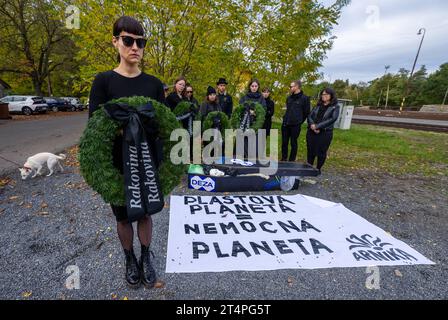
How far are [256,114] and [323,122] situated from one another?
1.59 m

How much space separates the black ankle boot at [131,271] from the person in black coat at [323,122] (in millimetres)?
3979

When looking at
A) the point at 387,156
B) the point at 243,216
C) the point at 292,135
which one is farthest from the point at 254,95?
the point at 387,156

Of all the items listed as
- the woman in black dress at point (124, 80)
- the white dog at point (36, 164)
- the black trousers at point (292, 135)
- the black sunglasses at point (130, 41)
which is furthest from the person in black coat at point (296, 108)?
the white dog at point (36, 164)

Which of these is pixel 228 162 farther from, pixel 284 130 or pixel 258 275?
pixel 258 275

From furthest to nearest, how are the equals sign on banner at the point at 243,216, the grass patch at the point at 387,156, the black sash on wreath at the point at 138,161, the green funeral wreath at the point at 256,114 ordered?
the grass patch at the point at 387,156
the green funeral wreath at the point at 256,114
the equals sign on banner at the point at 243,216
the black sash on wreath at the point at 138,161

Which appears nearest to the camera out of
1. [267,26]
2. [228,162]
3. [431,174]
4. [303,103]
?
[228,162]

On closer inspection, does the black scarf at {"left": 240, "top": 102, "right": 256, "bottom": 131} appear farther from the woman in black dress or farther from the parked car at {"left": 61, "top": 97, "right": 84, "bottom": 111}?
the parked car at {"left": 61, "top": 97, "right": 84, "bottom": 111}

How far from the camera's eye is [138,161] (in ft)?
5.77

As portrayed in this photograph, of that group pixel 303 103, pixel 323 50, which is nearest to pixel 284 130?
pixel 303 103

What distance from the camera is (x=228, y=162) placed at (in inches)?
190

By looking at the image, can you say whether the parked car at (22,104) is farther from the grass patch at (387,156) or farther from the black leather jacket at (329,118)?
the black leather jacket at (329,118)

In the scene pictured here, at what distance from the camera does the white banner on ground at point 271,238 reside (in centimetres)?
244

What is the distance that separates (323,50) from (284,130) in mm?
3689

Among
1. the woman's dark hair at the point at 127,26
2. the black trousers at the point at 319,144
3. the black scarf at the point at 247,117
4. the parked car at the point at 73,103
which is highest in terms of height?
the woman's dark hair at the point at 127,26
